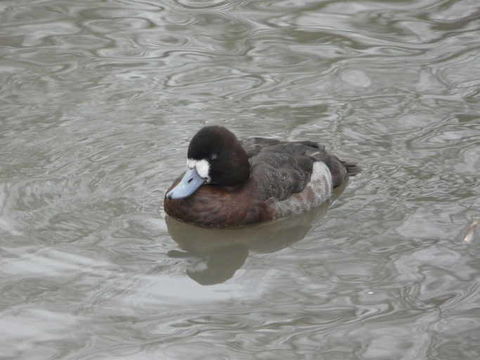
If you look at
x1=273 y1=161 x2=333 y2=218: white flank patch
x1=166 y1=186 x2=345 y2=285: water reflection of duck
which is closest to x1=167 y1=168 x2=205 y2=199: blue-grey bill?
x1=166 y1=186 x2=345 y2=285: water reflection of duck

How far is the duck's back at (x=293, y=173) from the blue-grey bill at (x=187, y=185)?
465 millimetres

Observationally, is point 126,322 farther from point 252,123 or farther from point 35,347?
point 252,123

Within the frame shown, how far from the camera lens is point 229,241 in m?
7.27

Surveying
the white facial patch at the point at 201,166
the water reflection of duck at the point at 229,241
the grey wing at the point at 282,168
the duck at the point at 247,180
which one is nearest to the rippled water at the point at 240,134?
the water reflection of duck at the point at 229,241

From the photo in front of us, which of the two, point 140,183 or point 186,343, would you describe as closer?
point 186,343

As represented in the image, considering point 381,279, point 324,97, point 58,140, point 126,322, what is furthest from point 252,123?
point 126,322

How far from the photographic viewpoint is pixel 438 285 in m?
6.32

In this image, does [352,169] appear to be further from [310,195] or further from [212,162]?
[212,162]

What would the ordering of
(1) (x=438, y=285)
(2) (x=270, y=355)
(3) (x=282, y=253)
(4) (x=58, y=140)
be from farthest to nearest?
(4) (x=58, y=140) → (3) (x=282, y=253) → (1) (x=438, y=285) → (2) (x=270, y=355)

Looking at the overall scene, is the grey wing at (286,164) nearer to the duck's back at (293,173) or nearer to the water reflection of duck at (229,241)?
the duck's back at (293,173)

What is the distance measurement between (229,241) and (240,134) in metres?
1.64

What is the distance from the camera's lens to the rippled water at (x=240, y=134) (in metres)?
5.88

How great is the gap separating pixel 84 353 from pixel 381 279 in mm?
1848

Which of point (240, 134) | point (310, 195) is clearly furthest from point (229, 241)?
point (240, 134)
